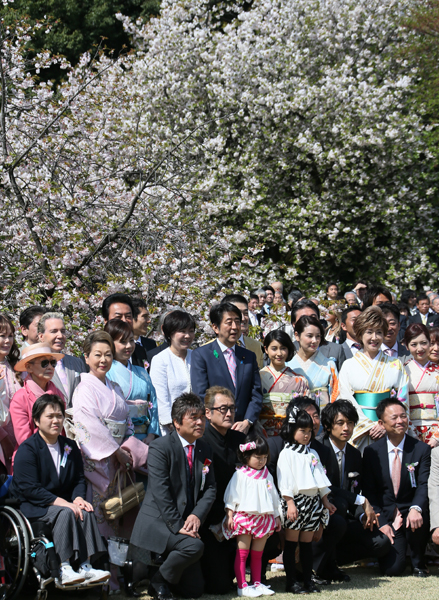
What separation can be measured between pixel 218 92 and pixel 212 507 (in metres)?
8.05

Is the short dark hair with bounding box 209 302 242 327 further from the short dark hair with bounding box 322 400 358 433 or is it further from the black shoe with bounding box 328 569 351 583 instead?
the black shoe with bounding box 328 569 351 583

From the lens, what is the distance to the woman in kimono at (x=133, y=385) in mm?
4230

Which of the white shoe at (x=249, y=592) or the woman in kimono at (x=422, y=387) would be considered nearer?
the white shoe at (x=249, y=592)

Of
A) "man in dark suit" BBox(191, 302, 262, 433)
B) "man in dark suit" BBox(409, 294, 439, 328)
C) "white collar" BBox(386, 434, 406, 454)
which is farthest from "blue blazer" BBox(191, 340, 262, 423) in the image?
"man in dark suit" BBox(409, 294, 439, 328)

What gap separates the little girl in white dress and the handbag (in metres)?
0.56

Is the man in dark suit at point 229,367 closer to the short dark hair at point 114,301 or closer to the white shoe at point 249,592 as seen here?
the short dark hair at point 114,301

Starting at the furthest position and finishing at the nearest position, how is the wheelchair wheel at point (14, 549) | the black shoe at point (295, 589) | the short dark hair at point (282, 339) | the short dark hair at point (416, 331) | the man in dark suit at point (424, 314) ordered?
the man in dark suit at point (424, 314)
the short dark hair at point (416, 331)
the short dark hair at point (282, 339)
the black shoe at point (295, 589)
the wheelchair wheel at point (14, 549)

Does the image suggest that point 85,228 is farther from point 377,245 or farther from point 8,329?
point 377,245

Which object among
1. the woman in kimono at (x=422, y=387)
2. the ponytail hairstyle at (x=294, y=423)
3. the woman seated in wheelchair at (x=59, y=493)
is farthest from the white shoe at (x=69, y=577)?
the woman in kimono at (x=422, y=387)

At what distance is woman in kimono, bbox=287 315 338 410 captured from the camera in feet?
15.5

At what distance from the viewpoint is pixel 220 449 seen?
3.96m

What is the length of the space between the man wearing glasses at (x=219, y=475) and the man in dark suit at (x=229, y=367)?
→ 0.39 metres

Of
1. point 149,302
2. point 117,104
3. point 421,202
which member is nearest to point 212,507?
point 149,302

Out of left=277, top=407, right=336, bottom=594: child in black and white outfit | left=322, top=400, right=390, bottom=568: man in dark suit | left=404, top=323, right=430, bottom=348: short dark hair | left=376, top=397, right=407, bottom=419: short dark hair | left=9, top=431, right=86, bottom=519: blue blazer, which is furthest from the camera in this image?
left=404, top=323, right=430, bottom=348: short dark hair
